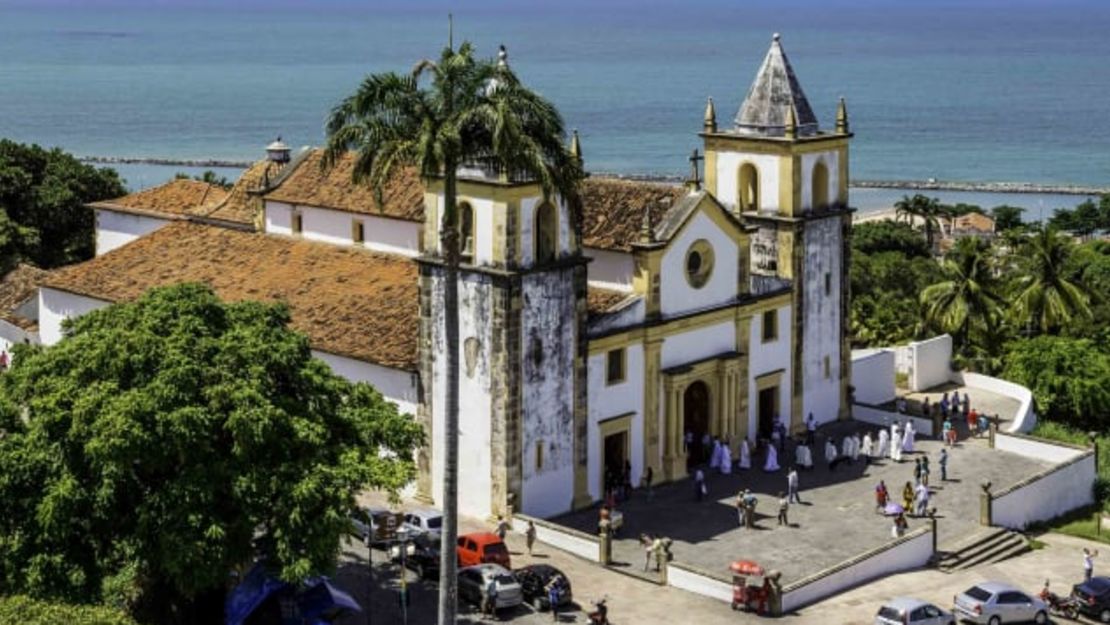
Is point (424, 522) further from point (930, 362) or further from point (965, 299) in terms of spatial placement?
point (965, 299)

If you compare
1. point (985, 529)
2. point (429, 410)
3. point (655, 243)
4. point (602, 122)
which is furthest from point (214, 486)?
point (602, 122)

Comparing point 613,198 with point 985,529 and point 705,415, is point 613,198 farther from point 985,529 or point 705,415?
point 985,529

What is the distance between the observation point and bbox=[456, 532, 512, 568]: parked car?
37.5 metres

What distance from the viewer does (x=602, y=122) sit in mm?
185000

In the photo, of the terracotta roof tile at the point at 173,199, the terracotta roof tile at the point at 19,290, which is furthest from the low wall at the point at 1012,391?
the terracotta roof tile at the point at 19,290

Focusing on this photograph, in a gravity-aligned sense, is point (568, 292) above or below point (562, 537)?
above

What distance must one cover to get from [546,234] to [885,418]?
15.6m

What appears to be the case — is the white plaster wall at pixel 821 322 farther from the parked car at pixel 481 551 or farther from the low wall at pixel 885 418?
the parked car at pixel 481 551

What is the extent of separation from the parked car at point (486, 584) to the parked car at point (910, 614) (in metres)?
7.60

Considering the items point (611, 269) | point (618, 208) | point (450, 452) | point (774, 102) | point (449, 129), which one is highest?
point (774, 102)

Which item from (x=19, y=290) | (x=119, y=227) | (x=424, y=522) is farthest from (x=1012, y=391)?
(x=19, y=290)

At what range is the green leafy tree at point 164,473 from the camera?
103 feet

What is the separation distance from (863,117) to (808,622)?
16738cm

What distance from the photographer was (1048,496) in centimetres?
4694
